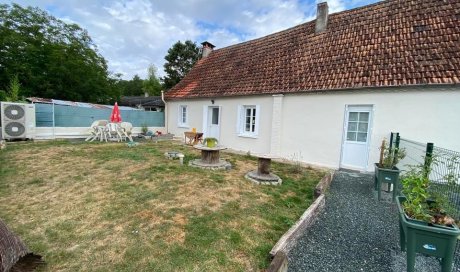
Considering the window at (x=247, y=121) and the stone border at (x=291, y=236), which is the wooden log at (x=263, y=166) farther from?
the window at (x=247, y=121)

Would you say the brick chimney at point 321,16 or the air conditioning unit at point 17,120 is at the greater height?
the brick chimney at point 321,16

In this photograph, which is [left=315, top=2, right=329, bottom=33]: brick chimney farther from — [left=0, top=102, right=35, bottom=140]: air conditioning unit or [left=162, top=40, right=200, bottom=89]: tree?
[left=162, top=40, right=200, bottom=89]: tree

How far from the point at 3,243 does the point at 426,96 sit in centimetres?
856

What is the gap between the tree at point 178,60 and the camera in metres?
29.6

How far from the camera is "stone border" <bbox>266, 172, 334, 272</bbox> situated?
2.27 meters

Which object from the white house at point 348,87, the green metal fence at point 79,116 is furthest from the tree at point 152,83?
the white house at point 348,87

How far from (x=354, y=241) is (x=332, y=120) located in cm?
483

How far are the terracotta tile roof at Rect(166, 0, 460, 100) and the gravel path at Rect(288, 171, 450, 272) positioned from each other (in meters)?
3.78

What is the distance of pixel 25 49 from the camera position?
18625mm

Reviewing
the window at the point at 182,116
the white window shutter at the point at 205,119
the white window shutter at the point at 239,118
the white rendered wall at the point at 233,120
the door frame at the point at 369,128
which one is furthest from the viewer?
the window at the point at 182,116

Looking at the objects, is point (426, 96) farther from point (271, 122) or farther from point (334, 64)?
point (271, 122)

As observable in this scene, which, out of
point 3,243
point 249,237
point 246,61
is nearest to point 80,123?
point 246,61

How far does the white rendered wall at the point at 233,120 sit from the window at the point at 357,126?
288cm

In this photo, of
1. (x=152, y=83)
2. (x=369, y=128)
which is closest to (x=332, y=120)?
(x=369, y=128)
